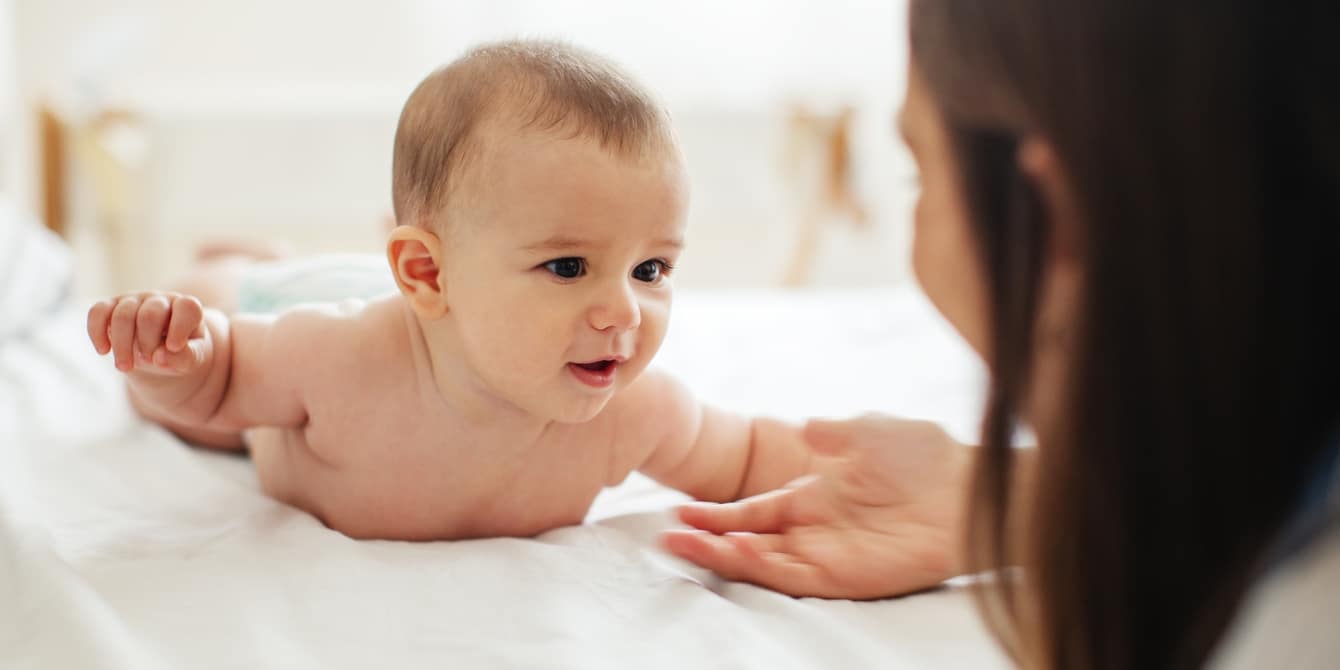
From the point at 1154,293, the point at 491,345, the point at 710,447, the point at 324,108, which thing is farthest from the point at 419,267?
the point at 324,108

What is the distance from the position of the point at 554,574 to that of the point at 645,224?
265 mm

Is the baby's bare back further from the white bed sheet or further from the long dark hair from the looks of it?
the long dark hair

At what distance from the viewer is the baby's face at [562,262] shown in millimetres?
845

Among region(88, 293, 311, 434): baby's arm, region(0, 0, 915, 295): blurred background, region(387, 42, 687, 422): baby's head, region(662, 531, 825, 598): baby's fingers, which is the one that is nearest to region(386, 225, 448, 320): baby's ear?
region(387, 42, 687, 422): baby's head

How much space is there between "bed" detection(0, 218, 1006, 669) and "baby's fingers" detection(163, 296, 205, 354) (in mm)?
159

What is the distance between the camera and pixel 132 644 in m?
0.71

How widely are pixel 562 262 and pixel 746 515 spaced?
0.26m

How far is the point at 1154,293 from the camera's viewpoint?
46 centimetres

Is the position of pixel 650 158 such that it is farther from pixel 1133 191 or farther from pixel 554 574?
pixel 1133 191

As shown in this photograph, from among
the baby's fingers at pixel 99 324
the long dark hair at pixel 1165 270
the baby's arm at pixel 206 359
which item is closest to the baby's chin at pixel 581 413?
the baby's arm at pixel 206 359

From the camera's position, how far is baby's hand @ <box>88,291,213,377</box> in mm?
877

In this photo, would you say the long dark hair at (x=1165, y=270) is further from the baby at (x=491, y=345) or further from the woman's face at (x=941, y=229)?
the baby at (x=491, y=345)

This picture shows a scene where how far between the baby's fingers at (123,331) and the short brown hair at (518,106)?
8.8 inches

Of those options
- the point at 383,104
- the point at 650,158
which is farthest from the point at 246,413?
the point at 383,104
